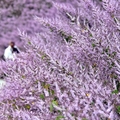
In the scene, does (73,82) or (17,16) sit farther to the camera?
(17,16)

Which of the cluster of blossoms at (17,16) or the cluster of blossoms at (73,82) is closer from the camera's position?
the cluster of blossoms at (73,82)

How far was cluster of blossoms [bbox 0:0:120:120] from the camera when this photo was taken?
148 centimetres

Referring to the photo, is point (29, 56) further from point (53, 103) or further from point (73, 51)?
point (53, 103)

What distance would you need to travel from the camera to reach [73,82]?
1.64 metres

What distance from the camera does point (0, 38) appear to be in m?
11.9

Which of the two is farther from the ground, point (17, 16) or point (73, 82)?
point (73, 82)

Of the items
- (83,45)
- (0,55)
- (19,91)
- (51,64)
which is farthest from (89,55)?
(0,55)

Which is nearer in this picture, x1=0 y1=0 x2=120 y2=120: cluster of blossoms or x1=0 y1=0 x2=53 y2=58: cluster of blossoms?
x1=0 y1=0 x2=120 y2=120: cluster of blossoms

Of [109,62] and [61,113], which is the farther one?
[109,62]

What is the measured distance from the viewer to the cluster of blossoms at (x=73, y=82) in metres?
1.48

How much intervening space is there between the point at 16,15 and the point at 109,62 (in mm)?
10391

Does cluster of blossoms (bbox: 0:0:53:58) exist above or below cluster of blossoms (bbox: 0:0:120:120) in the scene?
below

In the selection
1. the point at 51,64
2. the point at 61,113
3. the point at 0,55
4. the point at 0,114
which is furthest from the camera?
the point at 0,55

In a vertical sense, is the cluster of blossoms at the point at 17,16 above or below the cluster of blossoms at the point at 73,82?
below
